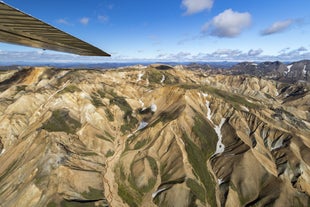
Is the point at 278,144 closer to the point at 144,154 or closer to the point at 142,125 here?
the point at 144,154

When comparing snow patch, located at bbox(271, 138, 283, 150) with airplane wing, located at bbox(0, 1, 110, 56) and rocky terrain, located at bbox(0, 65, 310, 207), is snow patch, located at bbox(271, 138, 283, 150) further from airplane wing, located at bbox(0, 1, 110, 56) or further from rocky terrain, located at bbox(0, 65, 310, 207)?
airplane wing, located at bbox(0, 1, 110, 56)

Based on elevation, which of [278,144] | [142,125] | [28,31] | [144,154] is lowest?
[278,144]

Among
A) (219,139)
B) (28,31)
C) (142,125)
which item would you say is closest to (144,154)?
(142,125)

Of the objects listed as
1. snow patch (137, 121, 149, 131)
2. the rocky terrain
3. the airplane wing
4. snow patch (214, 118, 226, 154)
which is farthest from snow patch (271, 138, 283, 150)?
the airplane wing

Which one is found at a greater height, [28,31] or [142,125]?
[28,31]

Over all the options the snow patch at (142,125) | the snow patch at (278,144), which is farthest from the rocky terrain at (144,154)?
the snow patch at (278,144)

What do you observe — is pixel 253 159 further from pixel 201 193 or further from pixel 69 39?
pixel 69 39

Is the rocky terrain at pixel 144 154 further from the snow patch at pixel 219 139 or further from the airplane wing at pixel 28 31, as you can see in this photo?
the airplane wing at pixel 28 31

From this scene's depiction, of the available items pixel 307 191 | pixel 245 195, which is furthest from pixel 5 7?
pixel 307 191
